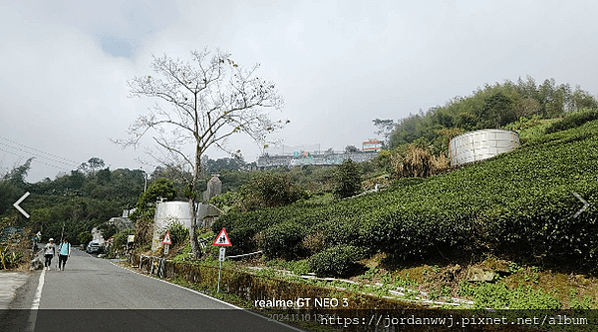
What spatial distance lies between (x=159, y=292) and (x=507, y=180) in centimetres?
1117

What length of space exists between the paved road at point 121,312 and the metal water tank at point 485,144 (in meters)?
19.3

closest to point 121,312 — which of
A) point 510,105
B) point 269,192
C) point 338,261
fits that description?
point 338,261

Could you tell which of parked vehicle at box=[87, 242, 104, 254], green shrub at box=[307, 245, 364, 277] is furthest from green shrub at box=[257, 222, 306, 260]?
parked vehicle at box=[87, 242, 104, 254]

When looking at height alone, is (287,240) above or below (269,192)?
below

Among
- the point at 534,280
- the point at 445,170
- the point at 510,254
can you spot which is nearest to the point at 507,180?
the point at 510,254

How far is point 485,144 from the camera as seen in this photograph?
2195cm

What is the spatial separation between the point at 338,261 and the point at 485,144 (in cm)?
1688

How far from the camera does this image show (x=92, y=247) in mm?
50656

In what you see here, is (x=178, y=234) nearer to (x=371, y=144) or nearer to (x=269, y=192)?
(x=269, y=192)

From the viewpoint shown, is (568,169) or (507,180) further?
(507,180)

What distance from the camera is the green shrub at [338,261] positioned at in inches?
372

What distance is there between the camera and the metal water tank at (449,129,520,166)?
21844mm

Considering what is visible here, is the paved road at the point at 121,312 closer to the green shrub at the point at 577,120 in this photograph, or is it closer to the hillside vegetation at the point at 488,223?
the hillside vegetation at the point at 488,223

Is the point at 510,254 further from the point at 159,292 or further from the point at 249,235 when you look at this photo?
the point at 249,235
